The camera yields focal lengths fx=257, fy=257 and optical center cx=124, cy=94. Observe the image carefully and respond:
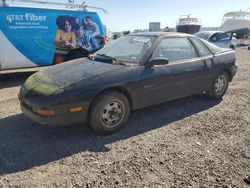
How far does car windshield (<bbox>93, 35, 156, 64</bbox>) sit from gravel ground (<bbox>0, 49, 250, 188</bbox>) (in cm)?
113

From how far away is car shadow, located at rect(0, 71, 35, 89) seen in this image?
7.52 m

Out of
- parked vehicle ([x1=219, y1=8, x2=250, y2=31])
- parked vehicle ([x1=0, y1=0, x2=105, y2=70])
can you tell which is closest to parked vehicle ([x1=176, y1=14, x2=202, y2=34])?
parked vehicle ([x1=219, y1=8, x2=250, y2=31])

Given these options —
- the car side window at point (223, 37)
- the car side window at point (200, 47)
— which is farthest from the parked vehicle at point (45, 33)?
the car side window at point (223, 37)

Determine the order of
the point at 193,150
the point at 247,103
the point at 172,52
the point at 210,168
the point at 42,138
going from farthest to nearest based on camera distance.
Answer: the point at 247,103, the point at 172,52, the point at 42,138, the point at 193,150, the point at 210,168

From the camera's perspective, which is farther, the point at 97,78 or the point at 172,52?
the point at 172,52

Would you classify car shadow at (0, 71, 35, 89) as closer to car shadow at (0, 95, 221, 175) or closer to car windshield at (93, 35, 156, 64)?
car shadow at (0, 95, 221, 175)

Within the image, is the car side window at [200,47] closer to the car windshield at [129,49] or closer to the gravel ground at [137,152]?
the car windshield at [129,49]

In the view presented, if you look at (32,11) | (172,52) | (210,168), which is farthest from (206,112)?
(32,11)

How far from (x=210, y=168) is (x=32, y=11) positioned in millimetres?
6780

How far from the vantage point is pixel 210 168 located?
127 inches

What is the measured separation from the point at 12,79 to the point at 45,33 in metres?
1.83

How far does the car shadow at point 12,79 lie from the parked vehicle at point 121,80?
347 centimetres

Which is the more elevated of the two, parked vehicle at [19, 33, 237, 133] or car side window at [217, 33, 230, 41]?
car side window at [217, 33, 230, 41]

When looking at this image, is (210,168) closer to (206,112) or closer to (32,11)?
(206,112)
